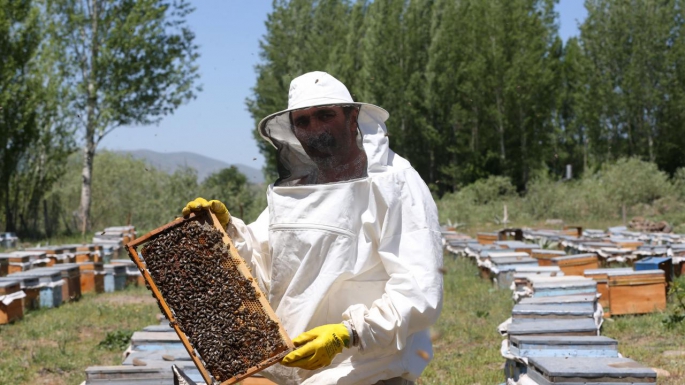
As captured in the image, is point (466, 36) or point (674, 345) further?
point (466, 36)

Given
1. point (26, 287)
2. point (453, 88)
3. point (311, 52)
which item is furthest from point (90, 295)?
point (311, 52)

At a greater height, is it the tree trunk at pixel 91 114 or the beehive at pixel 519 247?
the tree trunk at pixel 91 114

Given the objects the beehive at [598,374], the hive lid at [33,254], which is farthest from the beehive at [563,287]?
the hive lid at [33,254]

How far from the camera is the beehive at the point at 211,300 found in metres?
2.72

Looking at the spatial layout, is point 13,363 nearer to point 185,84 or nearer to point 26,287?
point 26,287

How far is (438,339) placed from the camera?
7.37m

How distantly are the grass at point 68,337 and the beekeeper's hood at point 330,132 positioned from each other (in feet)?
12.8

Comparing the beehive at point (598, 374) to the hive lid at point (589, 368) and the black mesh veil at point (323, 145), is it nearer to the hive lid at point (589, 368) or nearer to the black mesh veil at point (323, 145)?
the hive lid at point (589, 368)

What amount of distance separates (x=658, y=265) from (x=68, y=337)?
6.29 meters

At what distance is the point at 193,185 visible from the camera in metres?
24.7

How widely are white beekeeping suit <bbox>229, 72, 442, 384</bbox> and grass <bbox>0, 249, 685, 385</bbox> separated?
2.79m

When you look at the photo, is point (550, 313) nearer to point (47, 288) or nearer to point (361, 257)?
point (361, 257)

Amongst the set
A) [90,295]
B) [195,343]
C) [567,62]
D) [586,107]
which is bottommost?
[90,295]

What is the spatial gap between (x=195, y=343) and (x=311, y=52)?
35736 millimetres
